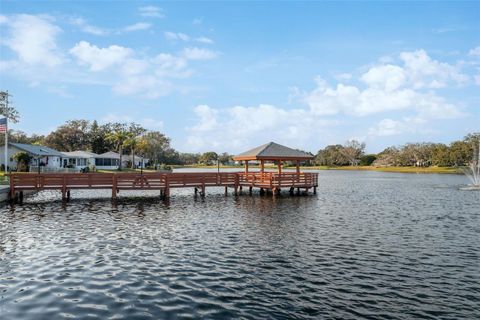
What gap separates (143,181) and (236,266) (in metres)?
21.5

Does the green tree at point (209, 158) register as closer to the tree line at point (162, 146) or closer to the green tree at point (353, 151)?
the tree line at point (162, 146)

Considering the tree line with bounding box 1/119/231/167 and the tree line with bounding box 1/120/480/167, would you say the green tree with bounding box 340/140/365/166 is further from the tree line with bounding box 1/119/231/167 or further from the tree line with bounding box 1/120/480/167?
the tree line with bounding box 1/119/231/167

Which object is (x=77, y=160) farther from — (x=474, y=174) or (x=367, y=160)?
(x=367, y=160)

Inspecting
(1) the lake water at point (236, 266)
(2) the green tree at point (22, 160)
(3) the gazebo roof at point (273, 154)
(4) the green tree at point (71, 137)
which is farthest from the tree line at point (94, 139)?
(1) the lake water at point (236, 266)

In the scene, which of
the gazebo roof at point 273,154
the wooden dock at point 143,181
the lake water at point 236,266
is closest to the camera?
the lake water at point 236,266

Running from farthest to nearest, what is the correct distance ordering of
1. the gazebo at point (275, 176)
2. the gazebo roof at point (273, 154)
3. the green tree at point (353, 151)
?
the green tree at point (353, 151) → the gazebo roof at point (273, 154) → the gazebo at point (275, 176)

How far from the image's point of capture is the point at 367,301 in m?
9.05

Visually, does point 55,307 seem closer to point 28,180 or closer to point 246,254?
point 246,254

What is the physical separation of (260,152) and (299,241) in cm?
2061

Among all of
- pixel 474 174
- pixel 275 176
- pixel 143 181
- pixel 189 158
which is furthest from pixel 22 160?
pixel 189 158

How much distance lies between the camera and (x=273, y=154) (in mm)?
35500

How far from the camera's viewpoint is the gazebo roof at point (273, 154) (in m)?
35.3

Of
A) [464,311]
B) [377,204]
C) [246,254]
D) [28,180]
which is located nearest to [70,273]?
[246,254]

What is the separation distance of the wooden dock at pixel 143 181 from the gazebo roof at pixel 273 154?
1726 mm
